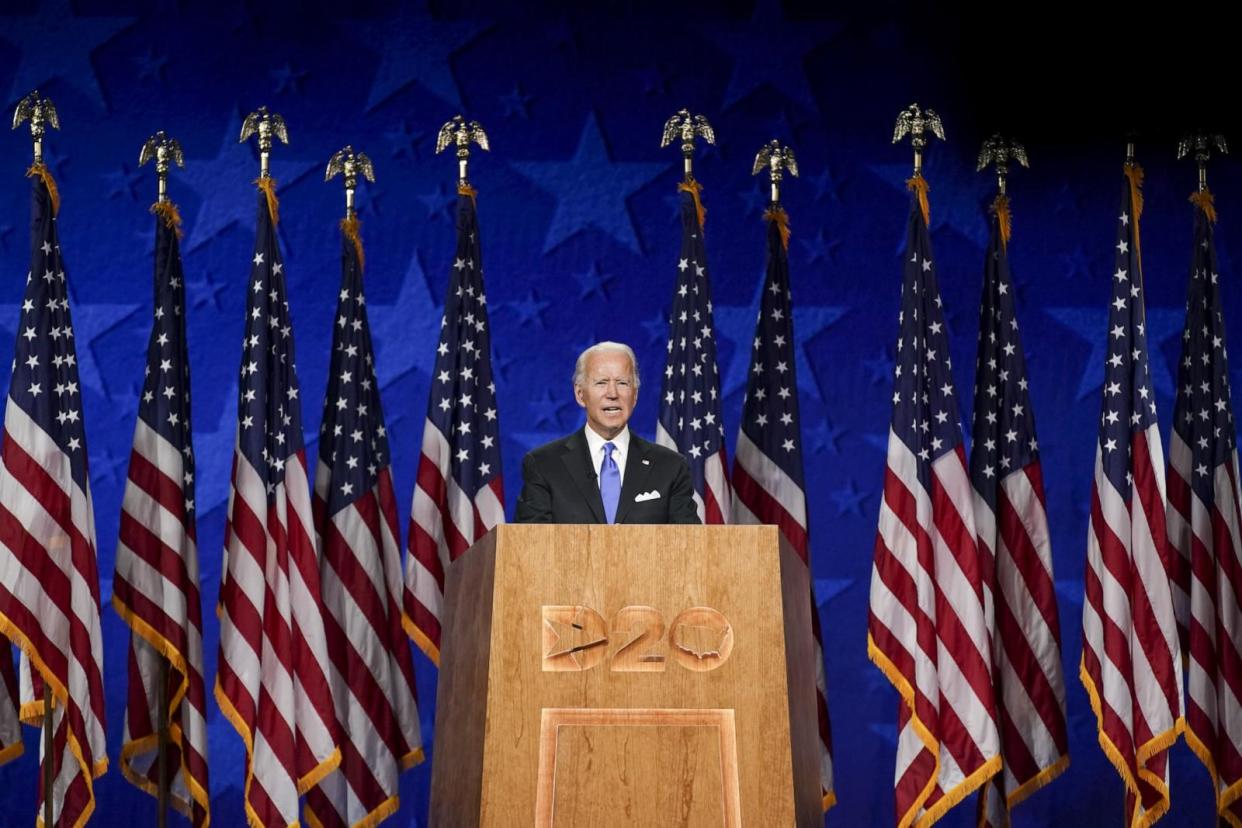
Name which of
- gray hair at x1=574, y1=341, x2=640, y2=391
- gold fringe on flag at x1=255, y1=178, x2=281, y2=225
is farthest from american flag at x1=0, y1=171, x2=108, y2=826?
gray hair at x1=574, y1=341, x2=640, y2=391

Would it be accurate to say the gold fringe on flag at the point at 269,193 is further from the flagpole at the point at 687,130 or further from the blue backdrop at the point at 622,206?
the flagpole at the point at 687,130

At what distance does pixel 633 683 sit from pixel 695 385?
142 inches

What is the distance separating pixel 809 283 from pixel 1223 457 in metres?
2.44

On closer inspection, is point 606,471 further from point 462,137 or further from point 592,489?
point 462,137

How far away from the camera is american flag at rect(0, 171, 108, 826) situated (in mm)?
6949

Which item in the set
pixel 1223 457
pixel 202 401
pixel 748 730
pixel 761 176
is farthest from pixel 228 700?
pixel 1223 457

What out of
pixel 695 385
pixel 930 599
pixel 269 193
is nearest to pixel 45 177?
pixel 269 193

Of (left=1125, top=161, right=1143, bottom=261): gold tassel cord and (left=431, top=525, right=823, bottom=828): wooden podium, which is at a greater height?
(left=1125, top=161, right=1143, bottom=261): gold tassel cord

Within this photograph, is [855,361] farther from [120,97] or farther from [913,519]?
[120,97]

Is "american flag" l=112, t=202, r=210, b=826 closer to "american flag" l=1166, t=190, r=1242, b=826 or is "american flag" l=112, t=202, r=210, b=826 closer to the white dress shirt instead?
the white dress shirt

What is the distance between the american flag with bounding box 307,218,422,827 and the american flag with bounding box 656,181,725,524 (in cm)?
144

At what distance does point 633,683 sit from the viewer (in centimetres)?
435

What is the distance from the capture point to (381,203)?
890 centimetres

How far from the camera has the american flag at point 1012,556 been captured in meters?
7.54
